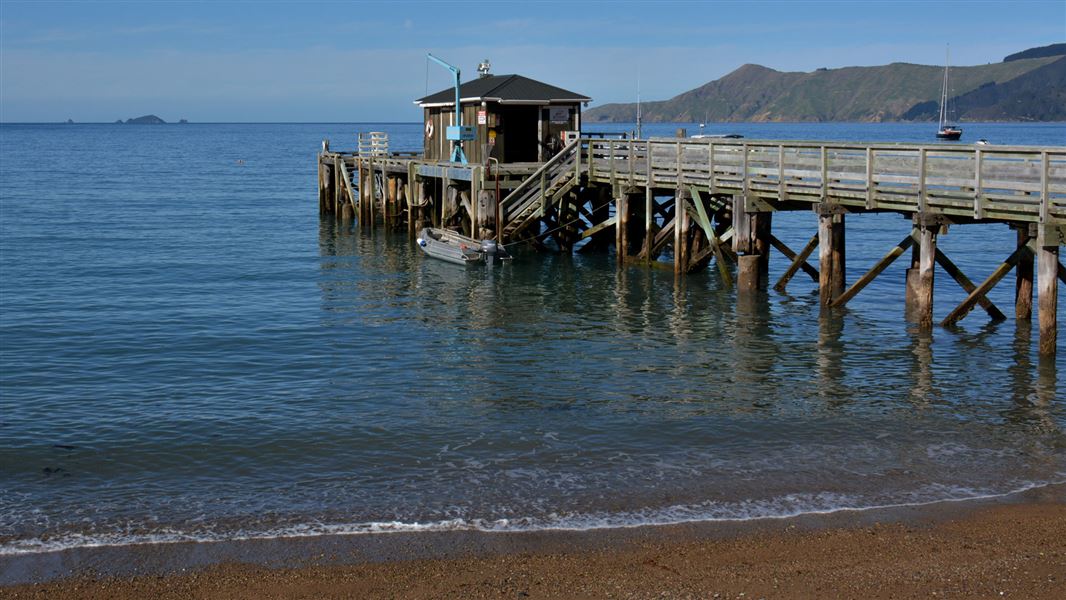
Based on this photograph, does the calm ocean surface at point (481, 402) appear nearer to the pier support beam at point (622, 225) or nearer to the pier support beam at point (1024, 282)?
the pier support beam at point (1024, 282)

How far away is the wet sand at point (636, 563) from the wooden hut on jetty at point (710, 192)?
28.2 feet

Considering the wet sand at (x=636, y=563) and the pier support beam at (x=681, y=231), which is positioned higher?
the pier support beam at (x=681, y=231)

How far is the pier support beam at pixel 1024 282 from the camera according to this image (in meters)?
Result: 21.4

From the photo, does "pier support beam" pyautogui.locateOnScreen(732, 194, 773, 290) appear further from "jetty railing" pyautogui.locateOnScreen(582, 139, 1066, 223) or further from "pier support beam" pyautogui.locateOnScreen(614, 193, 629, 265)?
"pier support beam" pyautogui.locateOnScreen(614, 193, 629, 265)

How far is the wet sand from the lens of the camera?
10680 mm

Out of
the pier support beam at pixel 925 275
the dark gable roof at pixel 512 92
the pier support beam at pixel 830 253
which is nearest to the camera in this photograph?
the pier support beam at pixel 925 275

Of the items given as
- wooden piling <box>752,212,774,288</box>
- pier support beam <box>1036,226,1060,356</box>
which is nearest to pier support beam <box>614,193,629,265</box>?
wooden piling <box>752,212,774,288</box>

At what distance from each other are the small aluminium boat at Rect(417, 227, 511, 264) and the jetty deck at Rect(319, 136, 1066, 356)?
2.77 feet

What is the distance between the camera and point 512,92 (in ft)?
120

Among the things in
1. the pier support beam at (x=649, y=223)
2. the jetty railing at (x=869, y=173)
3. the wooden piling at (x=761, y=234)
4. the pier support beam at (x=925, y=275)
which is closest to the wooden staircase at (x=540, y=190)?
the jetty railing at (x=869, y=173)

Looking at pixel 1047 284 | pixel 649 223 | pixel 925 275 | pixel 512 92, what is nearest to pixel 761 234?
pixel 649 223

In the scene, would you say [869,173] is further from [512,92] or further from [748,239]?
[512,92]

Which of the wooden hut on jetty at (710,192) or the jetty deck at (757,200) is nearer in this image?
the jetty deck at (757,200)

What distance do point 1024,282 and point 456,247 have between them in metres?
16.3
